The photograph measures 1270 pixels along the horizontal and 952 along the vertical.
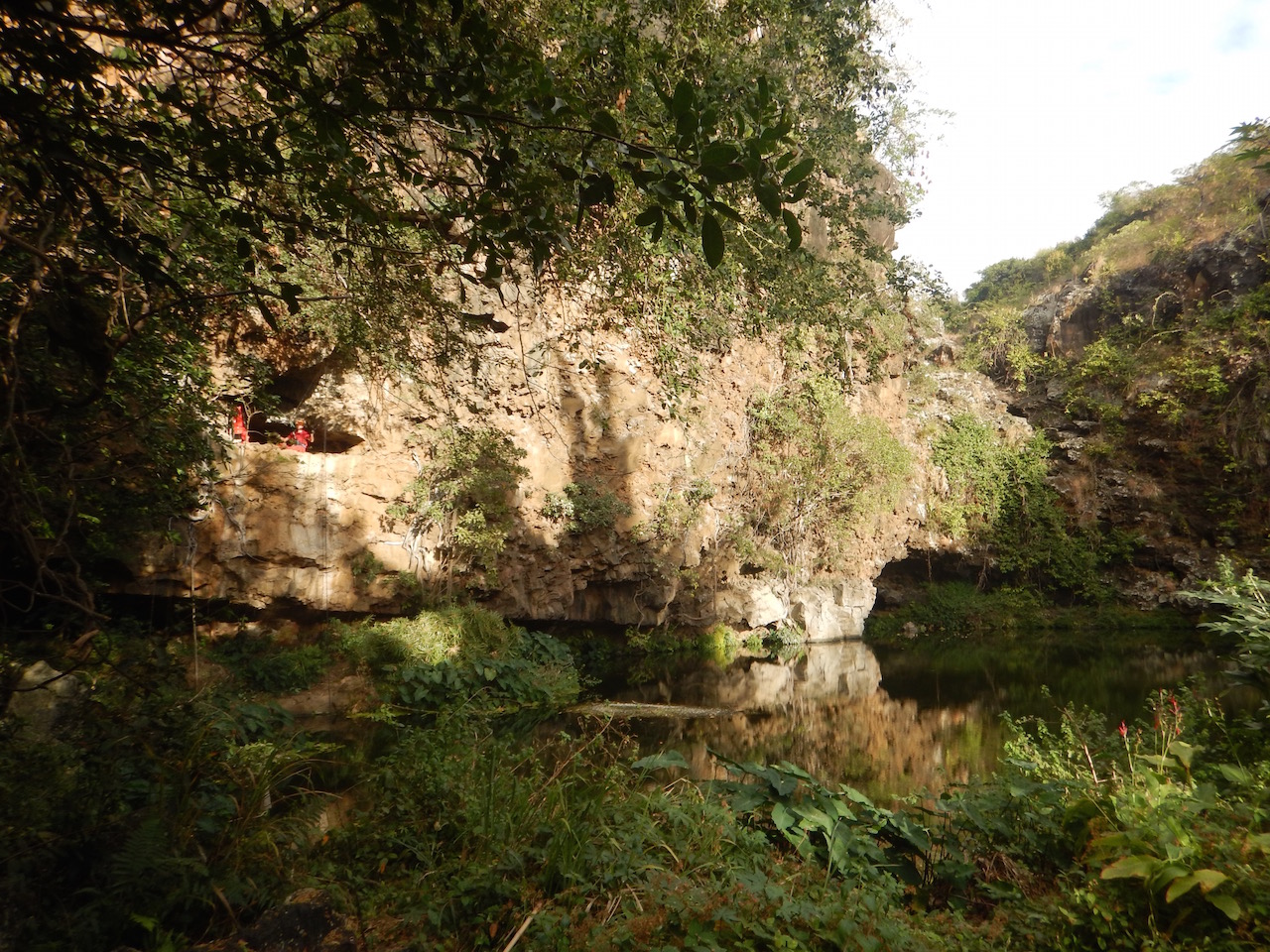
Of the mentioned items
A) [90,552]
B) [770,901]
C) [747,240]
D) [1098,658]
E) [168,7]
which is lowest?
[1098,658]

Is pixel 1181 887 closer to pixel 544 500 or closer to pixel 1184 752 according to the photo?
pixel 1184 752

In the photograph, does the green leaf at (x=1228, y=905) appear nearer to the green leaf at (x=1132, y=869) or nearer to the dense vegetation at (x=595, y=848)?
the dense vegetation at (x=595, y=848)

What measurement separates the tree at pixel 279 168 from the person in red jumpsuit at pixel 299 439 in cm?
355

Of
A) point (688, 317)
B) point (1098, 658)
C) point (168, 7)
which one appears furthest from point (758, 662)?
point (168, 7)

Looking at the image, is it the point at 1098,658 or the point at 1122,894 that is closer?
the point at 1122,894

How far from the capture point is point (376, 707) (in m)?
7.72

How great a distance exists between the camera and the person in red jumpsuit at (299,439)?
30.1ft

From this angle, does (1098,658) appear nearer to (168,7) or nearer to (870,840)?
(870,840)

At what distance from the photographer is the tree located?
1.59 meters

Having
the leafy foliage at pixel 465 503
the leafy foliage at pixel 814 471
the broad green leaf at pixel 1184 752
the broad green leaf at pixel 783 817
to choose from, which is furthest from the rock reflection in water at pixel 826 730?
the leafy foliage at pixel 814 471

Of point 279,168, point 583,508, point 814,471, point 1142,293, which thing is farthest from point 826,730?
point 1142,293

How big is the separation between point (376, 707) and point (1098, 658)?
494 inches

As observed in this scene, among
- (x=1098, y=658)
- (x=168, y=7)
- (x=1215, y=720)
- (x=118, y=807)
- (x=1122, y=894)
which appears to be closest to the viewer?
(x=168, y=7)

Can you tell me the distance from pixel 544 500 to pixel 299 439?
3.80m
